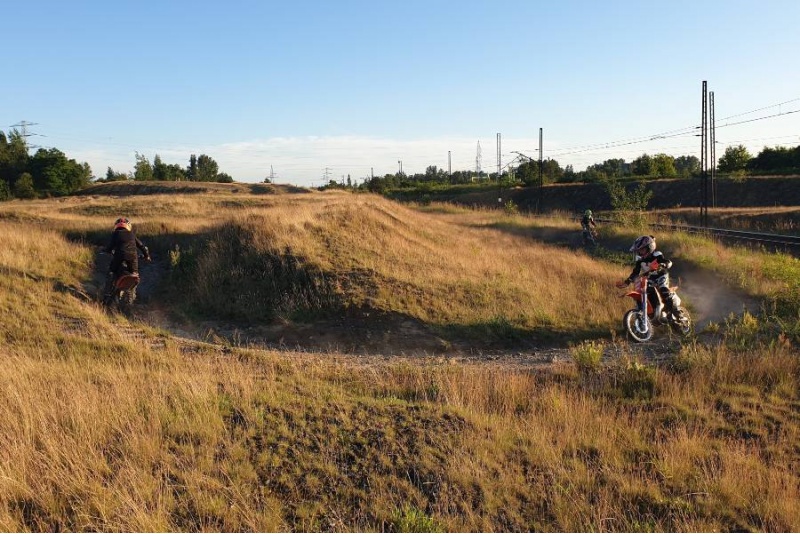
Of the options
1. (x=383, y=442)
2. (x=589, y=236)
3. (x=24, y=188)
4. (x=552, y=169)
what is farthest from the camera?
(x=552, y=169)

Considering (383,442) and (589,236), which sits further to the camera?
(589,236)

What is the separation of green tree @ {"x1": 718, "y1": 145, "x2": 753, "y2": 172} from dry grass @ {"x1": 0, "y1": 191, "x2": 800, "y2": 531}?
3166 inches

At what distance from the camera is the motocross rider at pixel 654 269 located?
1034 centimetres

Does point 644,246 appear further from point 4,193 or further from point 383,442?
point 4,193

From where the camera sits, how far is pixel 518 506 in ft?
13.1

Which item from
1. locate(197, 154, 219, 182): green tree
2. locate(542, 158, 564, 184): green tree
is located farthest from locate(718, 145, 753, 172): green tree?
locate(197, 154, 219, 182): green tree

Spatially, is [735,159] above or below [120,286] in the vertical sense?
above

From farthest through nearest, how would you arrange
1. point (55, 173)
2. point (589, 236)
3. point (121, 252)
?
point (55, 173) → point (589, 236) → point (121, 252)

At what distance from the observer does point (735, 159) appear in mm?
75125

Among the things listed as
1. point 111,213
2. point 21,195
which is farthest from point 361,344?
point 21,195

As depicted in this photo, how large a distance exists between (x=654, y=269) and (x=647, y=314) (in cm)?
96

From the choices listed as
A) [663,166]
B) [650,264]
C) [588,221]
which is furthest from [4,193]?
[663,166]

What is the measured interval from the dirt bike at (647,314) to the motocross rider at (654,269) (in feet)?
0.07

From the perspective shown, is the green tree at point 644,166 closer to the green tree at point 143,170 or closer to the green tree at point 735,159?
the green tree at point 735,159
